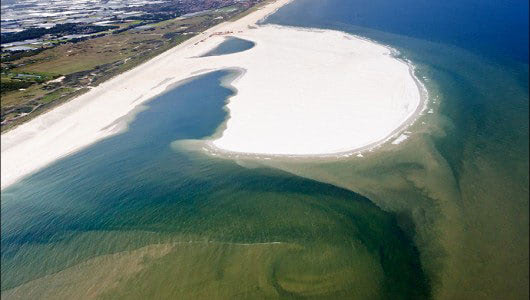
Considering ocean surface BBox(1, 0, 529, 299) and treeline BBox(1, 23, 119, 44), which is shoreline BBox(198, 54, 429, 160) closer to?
ocean surface BBox(1, 0, 529, 299)

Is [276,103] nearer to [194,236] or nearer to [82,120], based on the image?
[194,236]

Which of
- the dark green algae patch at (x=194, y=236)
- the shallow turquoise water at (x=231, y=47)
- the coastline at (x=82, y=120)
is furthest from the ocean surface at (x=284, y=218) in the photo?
the shallow turquoise water at (x=231, y=47)

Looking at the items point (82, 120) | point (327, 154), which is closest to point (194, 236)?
point (327, 154)

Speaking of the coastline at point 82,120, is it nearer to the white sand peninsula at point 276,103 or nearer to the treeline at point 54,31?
the white sand peninsula at point 276,103

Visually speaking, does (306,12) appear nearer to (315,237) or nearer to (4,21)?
(4,21)

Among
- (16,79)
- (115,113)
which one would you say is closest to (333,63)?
(115,113)
